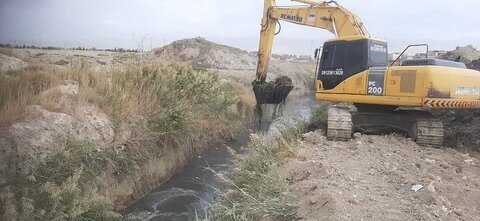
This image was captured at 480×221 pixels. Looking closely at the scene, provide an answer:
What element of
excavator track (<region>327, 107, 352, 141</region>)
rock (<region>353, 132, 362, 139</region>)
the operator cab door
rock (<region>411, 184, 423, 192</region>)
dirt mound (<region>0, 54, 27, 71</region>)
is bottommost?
rock (<region>411, 184, 423, 192</region>)

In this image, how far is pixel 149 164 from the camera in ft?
32.6

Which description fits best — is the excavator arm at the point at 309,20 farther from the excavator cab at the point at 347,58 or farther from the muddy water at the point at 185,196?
the muddy water at the point at 185,196

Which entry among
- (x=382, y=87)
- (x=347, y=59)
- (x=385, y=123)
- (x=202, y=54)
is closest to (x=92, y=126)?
(x=347, y=59)

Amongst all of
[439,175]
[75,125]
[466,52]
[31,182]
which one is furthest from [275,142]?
[466,52]

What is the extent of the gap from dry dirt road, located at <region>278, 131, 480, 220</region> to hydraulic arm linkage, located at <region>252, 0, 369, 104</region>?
4730 mm

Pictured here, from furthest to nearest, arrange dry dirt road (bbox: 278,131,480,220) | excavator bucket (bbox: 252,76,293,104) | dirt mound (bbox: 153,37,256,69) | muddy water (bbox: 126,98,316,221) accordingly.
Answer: dirt mound (bbox: 153,37,256,69) → excavator bucket (bbox: 252,76,293,104) → muddy water (bbox: 126,98,316,221) → dry dirt road (bbox: 278,131,480,220)

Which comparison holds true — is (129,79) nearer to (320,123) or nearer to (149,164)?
(149,164)

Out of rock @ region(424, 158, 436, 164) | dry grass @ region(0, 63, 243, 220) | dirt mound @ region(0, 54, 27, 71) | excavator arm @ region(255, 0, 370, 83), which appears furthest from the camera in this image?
excavator arm @ region(255, 0, 370, 83)

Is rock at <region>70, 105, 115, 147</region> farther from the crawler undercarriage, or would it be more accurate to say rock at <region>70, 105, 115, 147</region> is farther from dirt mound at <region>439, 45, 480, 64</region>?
dirt mound at <region>439, 45, 480, 64</region>

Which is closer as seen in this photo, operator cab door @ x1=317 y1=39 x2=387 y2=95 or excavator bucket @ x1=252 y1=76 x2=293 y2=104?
operator cab door @ x1=317 y1=39 x2=387 y2=95

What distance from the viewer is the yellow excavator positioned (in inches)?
377

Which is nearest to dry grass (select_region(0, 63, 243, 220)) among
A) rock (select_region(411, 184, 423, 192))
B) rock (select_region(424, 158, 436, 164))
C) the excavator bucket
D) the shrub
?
the shrub

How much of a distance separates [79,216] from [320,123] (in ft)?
23.9

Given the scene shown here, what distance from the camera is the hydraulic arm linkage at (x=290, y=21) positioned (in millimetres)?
13492
